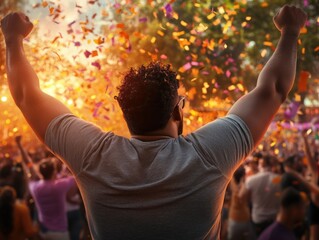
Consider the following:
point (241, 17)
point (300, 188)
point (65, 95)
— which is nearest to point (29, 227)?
point (65, 95)

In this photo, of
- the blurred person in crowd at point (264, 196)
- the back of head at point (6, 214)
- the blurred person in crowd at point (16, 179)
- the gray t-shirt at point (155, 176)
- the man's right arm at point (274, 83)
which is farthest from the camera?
the blurred person in crowd at point (264, 196)

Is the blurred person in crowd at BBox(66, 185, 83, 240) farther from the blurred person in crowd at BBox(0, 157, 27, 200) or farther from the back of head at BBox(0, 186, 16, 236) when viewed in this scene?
the back of head at BBox(0, 186, 16, 236)

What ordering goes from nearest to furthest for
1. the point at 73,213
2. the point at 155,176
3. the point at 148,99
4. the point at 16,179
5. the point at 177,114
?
the point at 155,176, the point at 148,99, the point at 177,114, the point at 16,179, the point at 73,213

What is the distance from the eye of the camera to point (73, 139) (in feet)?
6.06

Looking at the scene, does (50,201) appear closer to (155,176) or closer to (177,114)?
(177,114)

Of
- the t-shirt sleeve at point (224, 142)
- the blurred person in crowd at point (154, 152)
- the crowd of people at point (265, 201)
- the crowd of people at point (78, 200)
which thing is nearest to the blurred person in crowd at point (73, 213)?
the crowd of people at point (78, 200)

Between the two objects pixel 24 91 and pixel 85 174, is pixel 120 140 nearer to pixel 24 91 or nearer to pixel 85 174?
pixel 85 174

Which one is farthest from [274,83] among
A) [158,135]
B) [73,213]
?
[73,213]

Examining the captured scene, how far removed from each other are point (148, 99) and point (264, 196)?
671 centimetres

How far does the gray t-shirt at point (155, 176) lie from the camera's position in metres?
1.76

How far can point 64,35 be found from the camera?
235 inches

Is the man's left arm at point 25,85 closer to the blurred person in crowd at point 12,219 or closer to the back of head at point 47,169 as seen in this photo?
the blurred person in crowd at point 12,219

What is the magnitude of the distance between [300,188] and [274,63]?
6.42m

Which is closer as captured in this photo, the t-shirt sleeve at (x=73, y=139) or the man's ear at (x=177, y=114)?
the t-shirt sleeve at (x=73, y=139)
